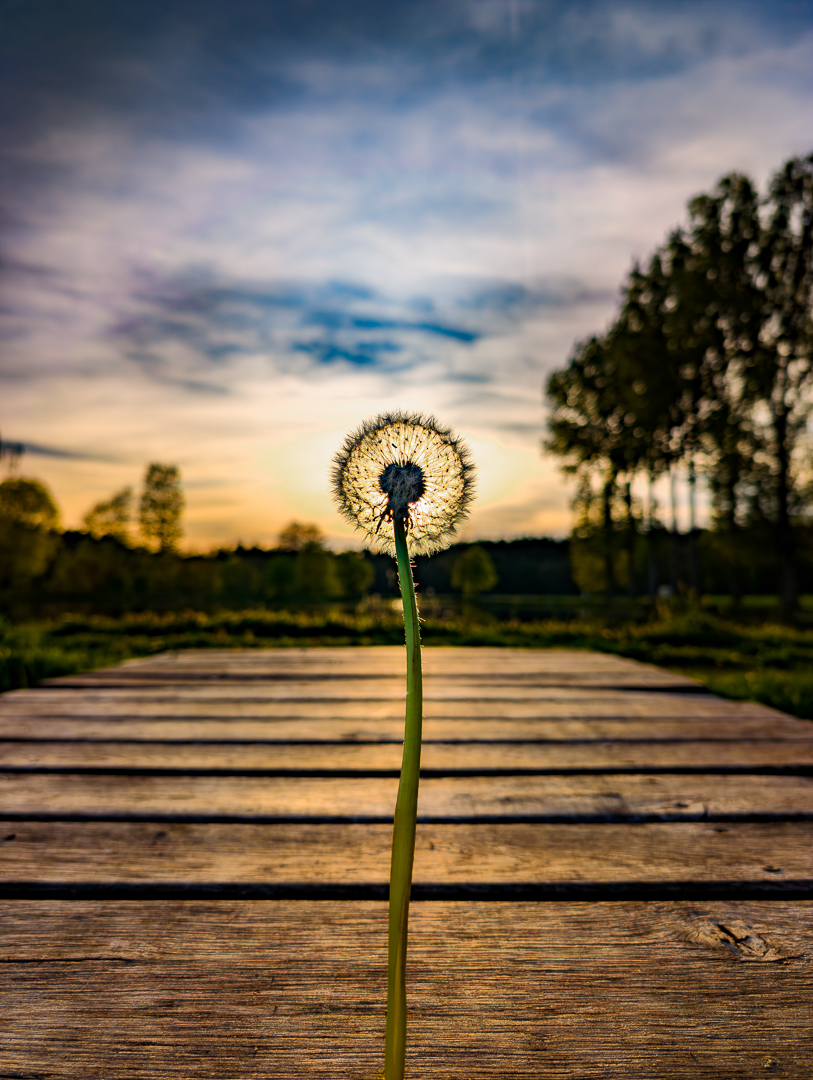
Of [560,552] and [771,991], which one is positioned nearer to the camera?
[771,991]

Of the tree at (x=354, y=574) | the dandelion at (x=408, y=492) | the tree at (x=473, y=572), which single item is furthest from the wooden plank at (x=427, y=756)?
the tree at (x=473, y=572)

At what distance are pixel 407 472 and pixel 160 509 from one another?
36.9m

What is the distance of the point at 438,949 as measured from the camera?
1146 mm

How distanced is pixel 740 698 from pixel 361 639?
480 cm

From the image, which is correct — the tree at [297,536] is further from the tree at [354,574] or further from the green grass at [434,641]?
the green grass at [434,641]

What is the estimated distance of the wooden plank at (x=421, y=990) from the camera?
35.5 inches

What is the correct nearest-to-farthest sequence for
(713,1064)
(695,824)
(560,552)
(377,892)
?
(713,1064), (377,892), (695,824), (560,552)

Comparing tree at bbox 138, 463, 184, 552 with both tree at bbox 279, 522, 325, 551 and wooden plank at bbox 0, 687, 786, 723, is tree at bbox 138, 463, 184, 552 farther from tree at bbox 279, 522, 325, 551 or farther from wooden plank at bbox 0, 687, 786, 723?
wooden plank at bbox 0, 687, 786, 723

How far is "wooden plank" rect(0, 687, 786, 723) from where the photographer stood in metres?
2.88

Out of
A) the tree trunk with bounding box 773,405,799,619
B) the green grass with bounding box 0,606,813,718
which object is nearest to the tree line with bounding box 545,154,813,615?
the tree trunk with bounding box 773,405,799,619

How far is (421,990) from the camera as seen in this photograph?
1039 mm

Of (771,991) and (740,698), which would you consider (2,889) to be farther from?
(740,698)

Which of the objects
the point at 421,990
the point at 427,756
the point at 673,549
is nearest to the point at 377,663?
the point at 427,756

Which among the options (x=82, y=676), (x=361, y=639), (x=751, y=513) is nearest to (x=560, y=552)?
(x=751, y=513)
